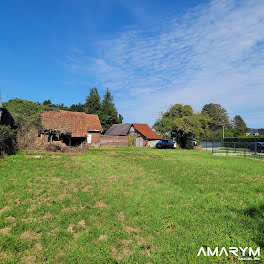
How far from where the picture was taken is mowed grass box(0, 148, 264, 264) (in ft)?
12.4

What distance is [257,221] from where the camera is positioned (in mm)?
4992

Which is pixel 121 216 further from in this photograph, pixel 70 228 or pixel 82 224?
pixel 70 228

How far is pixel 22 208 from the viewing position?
5488 mm

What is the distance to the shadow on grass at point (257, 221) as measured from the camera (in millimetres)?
4182

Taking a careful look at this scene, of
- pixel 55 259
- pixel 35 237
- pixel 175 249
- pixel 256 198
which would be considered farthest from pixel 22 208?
pixel 256 198

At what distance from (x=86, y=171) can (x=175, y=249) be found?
7214 mm

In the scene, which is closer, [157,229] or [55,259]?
[55,259]

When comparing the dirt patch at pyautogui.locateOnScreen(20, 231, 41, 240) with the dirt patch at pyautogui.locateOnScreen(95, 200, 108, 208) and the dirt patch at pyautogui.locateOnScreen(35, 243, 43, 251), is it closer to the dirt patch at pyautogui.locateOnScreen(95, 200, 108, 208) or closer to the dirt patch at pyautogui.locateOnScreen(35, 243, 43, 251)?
the dirt patch at pyautogui.locateOnScreen(35, 243, 43, 251)

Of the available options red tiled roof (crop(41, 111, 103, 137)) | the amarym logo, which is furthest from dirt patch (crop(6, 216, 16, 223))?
red tiled roof (crop(41, 111, 103, 137))

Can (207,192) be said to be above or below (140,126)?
below

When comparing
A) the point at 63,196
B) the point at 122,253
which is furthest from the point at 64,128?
the point at 122,253

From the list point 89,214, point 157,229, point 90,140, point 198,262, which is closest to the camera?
point 198,262

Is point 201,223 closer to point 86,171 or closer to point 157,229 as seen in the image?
point 157,229

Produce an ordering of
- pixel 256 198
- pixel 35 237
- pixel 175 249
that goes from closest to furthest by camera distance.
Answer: pixel 175 249
pixel 35 237
pixel 256 198
